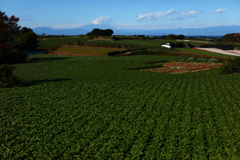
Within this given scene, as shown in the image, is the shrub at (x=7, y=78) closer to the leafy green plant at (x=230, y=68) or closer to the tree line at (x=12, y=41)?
the tree line at (x=12, y=41)

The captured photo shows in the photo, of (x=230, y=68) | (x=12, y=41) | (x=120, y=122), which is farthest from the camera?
(x=12, y=41)

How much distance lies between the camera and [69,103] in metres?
21.7

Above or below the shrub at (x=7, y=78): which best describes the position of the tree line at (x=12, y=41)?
above

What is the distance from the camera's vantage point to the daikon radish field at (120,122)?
1273 cm

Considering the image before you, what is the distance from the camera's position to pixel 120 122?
16.9 m

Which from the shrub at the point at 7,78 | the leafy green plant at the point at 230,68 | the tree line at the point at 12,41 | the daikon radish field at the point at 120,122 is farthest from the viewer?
the tree line at the point at 12,41

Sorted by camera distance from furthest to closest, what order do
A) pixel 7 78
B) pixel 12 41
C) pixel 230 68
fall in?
pixel 12 41
pixel 230 68
pixel 7 78

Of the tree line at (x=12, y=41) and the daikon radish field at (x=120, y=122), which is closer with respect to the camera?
the daikon radish field at (x=120, y=122)

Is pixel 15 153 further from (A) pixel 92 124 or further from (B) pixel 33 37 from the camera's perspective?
(B) pixel 33 37

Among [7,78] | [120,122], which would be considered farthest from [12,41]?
[120,122]

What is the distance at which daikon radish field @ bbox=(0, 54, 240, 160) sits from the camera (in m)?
12.7

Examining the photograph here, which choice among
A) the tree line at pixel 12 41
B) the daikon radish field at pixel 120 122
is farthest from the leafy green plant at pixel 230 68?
the tree line at pixel 12 41

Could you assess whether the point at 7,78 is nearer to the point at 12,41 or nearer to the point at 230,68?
the point at 230,68

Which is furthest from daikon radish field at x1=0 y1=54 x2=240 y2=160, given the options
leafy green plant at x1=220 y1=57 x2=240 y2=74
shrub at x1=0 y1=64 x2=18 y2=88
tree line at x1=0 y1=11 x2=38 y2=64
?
tree line at x1=0 y1=11 x2=38 y2=64
